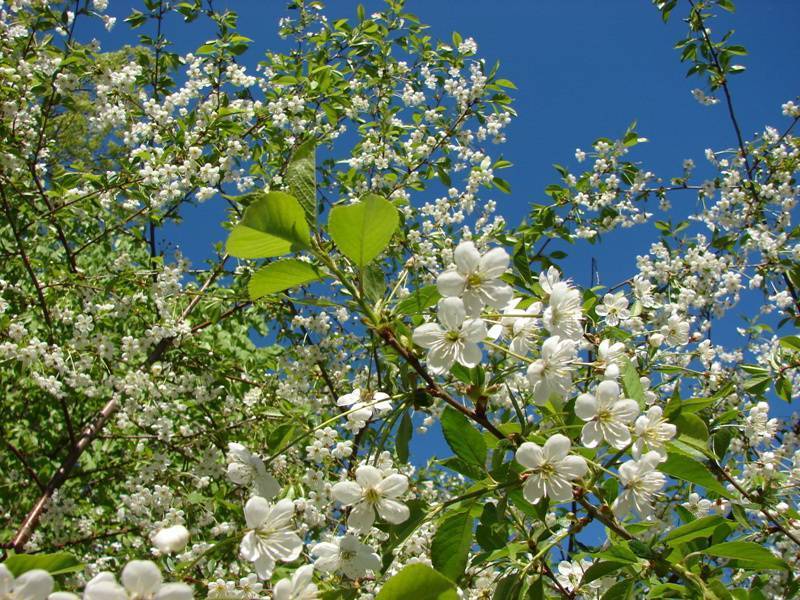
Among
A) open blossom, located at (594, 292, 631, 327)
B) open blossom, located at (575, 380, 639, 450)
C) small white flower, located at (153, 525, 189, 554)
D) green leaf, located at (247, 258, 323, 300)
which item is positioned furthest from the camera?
open blossom, located at (594, 292, 631, 327)

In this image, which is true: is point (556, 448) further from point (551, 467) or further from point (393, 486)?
point (393, 486)

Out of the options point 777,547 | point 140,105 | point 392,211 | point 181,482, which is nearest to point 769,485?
point 777,547

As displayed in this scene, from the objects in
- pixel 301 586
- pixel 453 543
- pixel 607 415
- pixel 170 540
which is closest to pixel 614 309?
pixel 607 415

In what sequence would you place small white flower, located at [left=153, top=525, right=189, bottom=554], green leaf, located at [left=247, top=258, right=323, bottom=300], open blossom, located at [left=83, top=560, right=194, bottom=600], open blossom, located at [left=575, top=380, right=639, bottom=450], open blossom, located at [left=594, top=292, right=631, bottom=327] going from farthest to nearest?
1. open blossom, located at [left=594, top=292, right=631, bottom=327]
2. open blossom, located at [left=575, top=380, right=639, bottom=450]
3. green leaf, located at [left=247, top=258, right=323, bottom=300]
4. small white flower, located at [left=153, top=525, right=189, bottom=554]
5. open blossom, located at [left=83, top=560, right=194, bottom=600]

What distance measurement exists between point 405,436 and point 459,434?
0.14m

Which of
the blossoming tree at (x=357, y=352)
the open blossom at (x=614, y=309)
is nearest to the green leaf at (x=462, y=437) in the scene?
the blossoming tree at (x=357, y=352)

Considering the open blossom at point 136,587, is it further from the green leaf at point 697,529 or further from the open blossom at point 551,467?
the green leaf at point 697,529

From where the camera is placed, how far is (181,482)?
3.55 metres

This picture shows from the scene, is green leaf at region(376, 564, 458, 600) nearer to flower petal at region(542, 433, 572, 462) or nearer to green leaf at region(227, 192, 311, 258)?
flower petal at region(542, 433, 572, 462)

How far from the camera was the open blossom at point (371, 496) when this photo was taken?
103 cm

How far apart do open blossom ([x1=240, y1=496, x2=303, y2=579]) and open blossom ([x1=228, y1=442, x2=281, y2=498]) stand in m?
0.11

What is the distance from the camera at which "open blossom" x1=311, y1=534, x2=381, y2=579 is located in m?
1.07

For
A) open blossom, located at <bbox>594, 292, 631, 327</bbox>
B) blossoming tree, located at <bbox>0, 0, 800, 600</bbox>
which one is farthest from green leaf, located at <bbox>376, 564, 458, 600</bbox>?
open blossom, located at <bbox>594, 292, 631, 327</bbox>

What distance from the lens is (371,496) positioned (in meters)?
1.06
